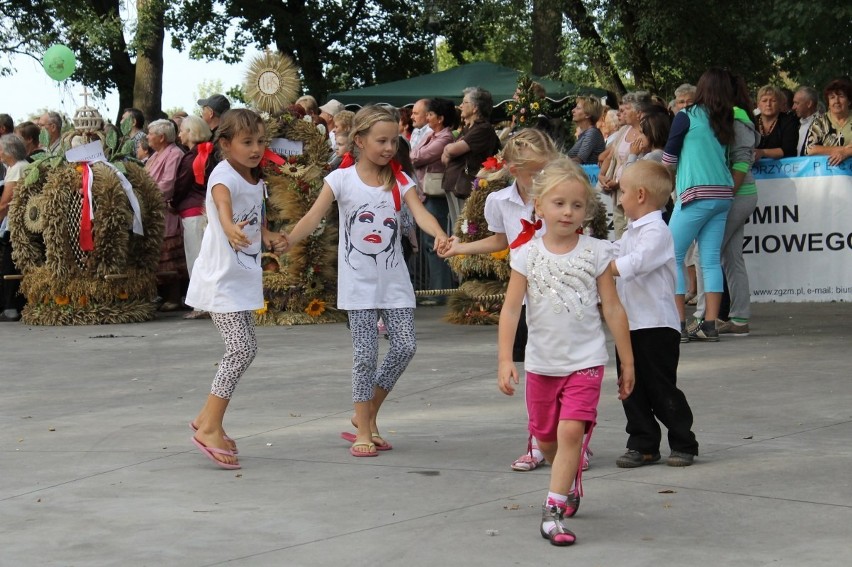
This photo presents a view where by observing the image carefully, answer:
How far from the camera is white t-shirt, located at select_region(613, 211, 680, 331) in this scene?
5.70 meters

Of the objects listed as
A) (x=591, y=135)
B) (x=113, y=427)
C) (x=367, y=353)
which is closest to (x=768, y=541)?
(x=367, y=353)

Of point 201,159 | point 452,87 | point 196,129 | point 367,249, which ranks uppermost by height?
point 452,87

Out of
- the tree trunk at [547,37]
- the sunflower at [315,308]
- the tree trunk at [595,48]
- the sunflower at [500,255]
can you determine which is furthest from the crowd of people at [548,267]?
the tree trunk at [547,37]

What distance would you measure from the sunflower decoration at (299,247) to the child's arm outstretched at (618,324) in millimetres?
6847

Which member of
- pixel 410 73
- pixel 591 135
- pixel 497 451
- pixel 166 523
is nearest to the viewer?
pixel 166 523

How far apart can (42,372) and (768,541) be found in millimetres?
6128

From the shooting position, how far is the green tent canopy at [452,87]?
67.6ft

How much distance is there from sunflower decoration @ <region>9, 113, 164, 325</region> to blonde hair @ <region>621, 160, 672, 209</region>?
726 centimetres

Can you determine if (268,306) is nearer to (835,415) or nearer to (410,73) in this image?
(835,415)

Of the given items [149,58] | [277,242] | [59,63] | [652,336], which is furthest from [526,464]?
[149,58]

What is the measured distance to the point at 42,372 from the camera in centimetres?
932

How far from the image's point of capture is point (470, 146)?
12.3 m

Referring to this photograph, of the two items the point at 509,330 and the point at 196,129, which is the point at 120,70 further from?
the point at 509,330

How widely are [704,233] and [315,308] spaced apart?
12.4 feet
